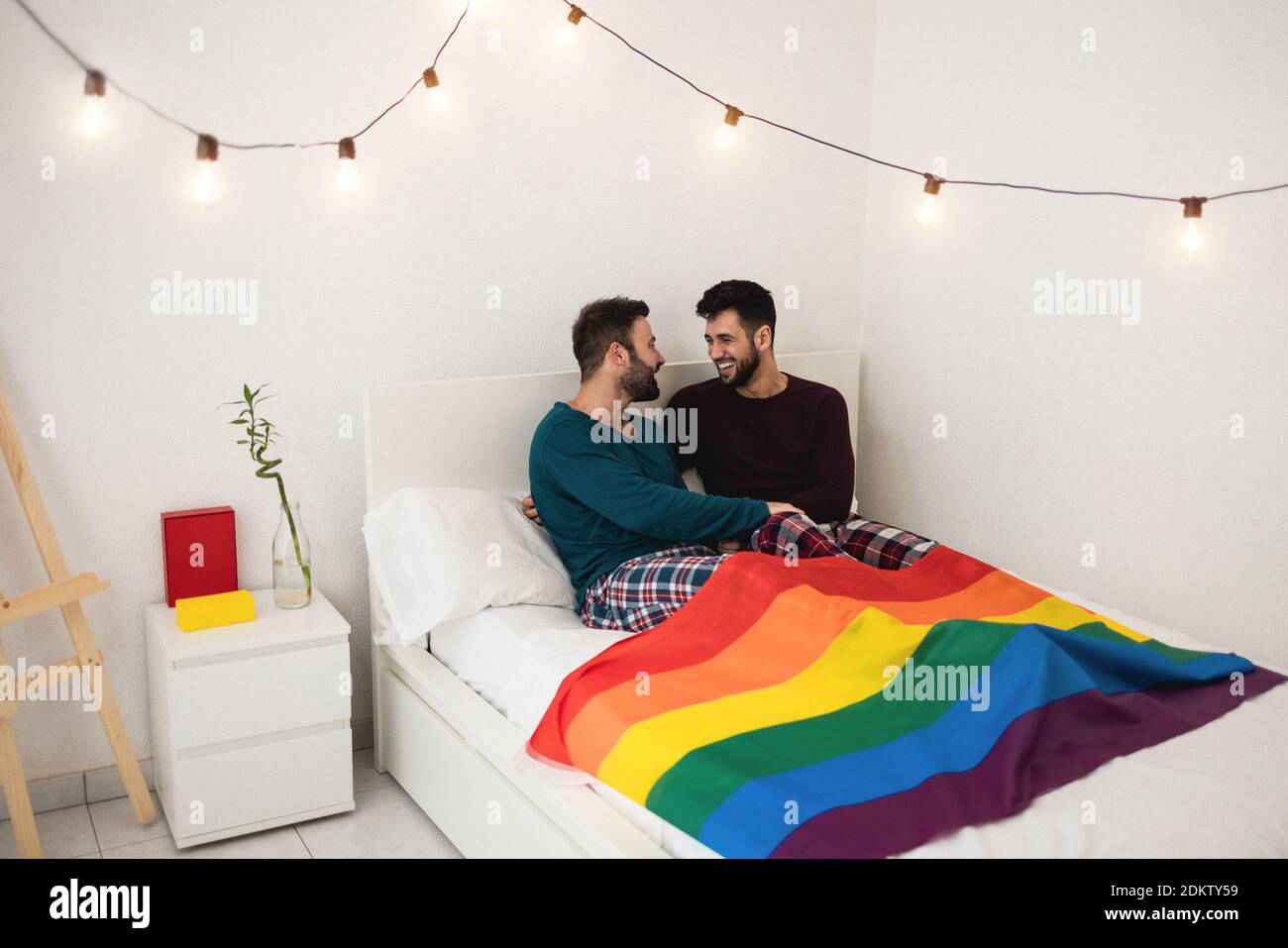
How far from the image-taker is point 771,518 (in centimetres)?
282

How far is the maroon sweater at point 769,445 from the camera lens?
321 centimetres

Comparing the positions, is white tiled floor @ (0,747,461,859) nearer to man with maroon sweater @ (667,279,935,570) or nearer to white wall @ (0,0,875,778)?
white wall @ (0,0,875,778)

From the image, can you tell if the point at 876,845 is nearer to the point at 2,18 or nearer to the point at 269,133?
the point at 269,133

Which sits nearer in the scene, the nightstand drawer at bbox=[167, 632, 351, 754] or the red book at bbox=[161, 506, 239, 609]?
the nightstand drawer at bbox=[167, 632, 351, 754]

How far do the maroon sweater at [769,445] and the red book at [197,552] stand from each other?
123 centimetres

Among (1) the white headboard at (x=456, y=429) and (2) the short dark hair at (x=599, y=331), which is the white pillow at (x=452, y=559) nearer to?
(1) the white headboard at (x=456, y=429)

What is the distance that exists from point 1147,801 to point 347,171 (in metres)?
2.24

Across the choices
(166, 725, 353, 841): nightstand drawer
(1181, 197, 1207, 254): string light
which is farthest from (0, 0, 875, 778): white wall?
(1181, 197, 1207, 254): string light

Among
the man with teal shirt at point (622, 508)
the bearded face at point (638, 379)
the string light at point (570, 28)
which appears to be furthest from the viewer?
the string light at point (570, 28)

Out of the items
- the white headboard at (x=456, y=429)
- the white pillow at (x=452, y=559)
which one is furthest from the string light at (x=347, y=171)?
the white pillow at (x=452, y=559)

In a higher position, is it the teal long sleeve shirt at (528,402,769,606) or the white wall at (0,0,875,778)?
the white wall at (0,0,875,778)

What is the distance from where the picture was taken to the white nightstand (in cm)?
249
